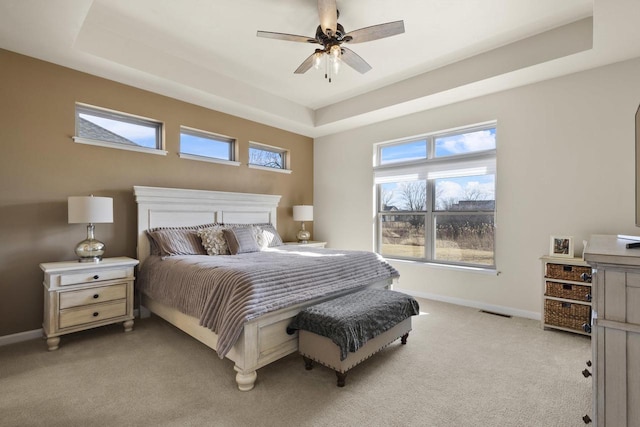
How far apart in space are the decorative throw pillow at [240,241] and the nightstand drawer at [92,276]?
1.07 metres

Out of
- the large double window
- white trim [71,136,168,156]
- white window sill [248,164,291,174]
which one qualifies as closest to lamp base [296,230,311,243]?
white window sill [248,164,291,174]

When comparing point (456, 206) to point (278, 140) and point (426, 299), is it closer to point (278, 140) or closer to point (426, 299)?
point (426, 299)

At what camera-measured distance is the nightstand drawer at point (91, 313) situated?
2656 mm

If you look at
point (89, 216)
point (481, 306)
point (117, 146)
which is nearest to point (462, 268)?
point (481, 306)

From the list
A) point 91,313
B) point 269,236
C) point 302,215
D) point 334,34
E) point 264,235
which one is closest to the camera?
point 334,34

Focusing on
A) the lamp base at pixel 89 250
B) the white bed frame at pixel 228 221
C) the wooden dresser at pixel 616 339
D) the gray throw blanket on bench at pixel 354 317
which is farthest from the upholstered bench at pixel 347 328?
the lamp base at pixel 89 250

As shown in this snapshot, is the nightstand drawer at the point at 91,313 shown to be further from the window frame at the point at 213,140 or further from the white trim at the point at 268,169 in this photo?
the white trim at the point at 268,169

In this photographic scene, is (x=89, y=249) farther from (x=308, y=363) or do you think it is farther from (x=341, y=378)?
(x=341, y=378)

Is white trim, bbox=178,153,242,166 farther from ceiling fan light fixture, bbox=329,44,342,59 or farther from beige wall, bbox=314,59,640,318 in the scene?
beige wall, bbox=314,59,640,318

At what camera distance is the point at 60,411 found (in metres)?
1.81

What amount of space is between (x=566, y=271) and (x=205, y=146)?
15.0 feet

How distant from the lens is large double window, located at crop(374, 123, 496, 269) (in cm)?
391

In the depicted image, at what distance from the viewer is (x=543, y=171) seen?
3406 millimetres

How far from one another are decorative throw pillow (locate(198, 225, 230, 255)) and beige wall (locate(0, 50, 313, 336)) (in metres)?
0.80
